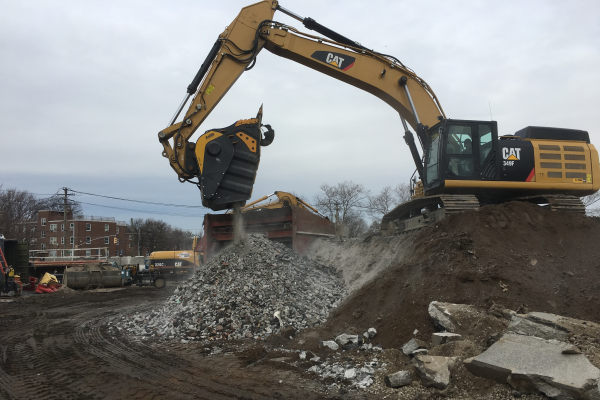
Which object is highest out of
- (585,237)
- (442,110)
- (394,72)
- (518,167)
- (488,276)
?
(394,72)

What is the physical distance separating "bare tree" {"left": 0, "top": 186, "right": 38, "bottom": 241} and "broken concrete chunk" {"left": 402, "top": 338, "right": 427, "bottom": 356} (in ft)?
116

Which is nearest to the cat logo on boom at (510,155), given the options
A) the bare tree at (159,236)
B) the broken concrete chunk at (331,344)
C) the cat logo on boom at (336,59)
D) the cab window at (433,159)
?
the cab window at (433,159)

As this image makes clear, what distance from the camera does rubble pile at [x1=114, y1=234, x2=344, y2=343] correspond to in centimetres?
670

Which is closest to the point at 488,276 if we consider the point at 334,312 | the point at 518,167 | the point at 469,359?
the point at 469,359

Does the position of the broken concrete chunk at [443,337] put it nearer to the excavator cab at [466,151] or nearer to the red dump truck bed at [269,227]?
the excavator cab at [466,151]

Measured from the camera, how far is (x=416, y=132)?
29.2 feet

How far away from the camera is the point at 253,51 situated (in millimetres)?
8383

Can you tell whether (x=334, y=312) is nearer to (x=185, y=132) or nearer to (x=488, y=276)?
(x=488, y=276)

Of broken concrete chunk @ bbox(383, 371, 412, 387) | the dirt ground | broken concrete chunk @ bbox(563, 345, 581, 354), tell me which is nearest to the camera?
broken concrete chunk @ bbox(563, 345, 581, 354)

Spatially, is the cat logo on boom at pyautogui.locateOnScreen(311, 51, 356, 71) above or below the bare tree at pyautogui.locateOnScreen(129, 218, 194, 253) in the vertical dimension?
above

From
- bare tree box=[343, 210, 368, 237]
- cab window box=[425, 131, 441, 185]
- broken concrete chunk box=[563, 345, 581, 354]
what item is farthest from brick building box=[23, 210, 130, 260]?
broken concrete chunk box=[563, 345, 581, 354]

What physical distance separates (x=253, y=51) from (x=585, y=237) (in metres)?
6.83

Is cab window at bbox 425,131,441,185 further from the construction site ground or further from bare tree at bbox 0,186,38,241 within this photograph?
bare tree at bbox 0,186,38,241

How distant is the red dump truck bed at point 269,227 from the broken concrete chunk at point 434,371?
19.6ft
